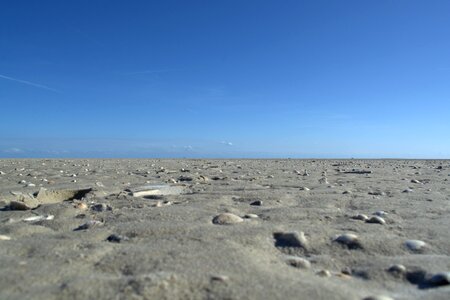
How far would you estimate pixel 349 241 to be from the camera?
2402 millimetres

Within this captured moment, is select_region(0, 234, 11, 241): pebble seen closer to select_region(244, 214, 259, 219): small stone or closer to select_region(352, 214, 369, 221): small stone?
select_region(244, 214, 259, 219): small stone

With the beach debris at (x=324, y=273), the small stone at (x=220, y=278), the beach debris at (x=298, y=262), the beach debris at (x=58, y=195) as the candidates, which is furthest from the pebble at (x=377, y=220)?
the beach debris at (x=58, y=195)

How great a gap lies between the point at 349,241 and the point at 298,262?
513 millimetres

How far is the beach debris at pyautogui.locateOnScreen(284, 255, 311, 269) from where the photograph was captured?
2018mm

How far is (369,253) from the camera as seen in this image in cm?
226

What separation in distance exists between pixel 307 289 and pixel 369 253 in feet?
2.41

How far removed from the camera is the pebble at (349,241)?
93.4 inches

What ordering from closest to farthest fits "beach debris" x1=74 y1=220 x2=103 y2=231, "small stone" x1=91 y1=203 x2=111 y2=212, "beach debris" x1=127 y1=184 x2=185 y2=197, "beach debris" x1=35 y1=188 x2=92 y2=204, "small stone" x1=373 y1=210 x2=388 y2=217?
"beach debris" x1=74 y1=220 x2=103 y2=231 → "small stone" x1=373 y1=210 x2=388 y2=217 → "small stone" x1=91 y1=203 x2=111 y2=212 → "beach debris" x1=35 y1=188 x2=92 y2=204 → "beach debris" x1=127 y1=184 x2=185 y2=197

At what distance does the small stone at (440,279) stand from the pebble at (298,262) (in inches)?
22.0

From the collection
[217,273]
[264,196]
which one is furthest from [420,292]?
[264,196]

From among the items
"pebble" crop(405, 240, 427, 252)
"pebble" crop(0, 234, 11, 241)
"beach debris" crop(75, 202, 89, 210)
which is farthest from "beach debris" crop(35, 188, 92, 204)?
"pebble" crop(405, 240, 427, 252)

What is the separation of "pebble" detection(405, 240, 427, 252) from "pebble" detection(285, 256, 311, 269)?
71 cm

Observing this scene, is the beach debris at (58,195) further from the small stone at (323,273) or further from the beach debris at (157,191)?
the small stone at (323,273)

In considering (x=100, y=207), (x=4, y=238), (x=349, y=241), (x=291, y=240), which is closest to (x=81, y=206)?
(x=100, y=207)
